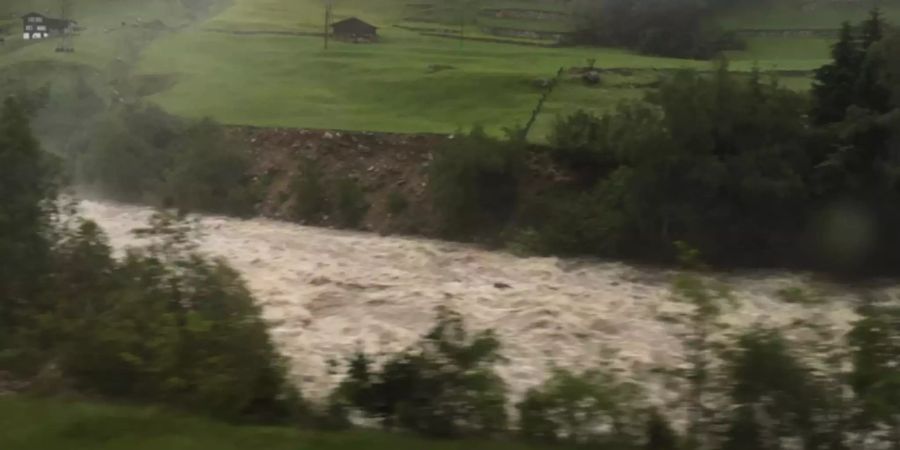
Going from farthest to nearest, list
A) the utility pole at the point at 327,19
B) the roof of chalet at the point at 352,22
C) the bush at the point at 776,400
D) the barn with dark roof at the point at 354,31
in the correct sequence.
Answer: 1. the roof of chalet at the point at 352,22
2. the utility pole at the point at 327,19
3. the barn with dark roof at the point at 354,31
4. the bush at the point at 776,400

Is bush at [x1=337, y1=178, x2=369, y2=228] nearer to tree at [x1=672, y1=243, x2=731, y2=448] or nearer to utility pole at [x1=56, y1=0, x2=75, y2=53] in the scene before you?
utility pole at [x1=56, y1=0, x2=75, y2=53]

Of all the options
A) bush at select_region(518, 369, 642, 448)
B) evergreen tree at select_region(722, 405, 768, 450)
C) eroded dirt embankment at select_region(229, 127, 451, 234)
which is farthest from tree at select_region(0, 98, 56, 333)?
eroded dirt embankment at select_region(229, 127, 451, 234)

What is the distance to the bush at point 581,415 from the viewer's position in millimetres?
7059

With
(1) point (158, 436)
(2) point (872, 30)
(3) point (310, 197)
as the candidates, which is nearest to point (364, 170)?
(3) point (310, 197)

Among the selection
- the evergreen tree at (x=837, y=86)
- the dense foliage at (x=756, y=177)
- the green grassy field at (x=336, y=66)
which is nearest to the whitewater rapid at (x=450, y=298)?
the dense foliage at (x=756, y=177)

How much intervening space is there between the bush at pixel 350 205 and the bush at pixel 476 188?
6.46 feet

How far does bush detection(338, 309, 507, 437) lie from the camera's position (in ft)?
24.0

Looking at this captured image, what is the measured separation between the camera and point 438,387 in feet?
24.4

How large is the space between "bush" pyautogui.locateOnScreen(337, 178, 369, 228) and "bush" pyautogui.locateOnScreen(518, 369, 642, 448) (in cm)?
1731

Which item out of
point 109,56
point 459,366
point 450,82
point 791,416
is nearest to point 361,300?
point 459,366

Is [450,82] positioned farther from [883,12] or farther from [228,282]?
[228,282]

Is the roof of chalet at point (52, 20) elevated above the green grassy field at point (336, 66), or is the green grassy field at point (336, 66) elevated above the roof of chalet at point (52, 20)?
the roof of chalet at point (52, 20)

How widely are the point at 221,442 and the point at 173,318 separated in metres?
1.73

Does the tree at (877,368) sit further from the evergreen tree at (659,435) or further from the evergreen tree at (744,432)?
the evergreen tree at (659,435)
